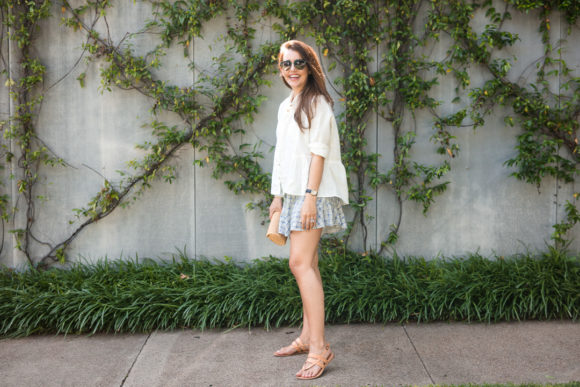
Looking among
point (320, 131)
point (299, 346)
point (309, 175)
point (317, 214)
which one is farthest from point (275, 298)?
point (320, 131)

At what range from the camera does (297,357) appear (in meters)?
2.88

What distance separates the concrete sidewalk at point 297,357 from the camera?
262 cm

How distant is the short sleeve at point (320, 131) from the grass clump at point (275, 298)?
131cm

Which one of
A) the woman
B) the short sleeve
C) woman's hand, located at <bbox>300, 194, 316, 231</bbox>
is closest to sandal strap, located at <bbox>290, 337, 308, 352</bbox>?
the woman

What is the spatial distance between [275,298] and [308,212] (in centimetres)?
111

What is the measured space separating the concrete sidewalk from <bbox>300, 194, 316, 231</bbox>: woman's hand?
0.86m

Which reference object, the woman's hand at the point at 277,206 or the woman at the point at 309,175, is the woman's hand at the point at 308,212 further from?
the woman's hand at the point at 277,206

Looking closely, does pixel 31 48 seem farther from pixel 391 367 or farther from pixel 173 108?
pixel 391 367

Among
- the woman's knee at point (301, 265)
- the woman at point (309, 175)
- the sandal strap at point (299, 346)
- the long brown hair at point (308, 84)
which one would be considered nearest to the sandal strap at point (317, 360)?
the woman at point (309, 175)

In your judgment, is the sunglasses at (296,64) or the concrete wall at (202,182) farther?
the concrete wall at (202,182)

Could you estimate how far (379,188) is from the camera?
13.4ft

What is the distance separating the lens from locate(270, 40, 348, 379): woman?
259cm

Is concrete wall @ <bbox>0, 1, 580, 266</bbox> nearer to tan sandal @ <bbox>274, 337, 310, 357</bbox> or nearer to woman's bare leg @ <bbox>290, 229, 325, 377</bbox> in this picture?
tan sandal @ <bbox>274, 337, 310, 357</bbox>

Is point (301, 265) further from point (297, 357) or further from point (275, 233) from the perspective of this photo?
point (297, 357)
